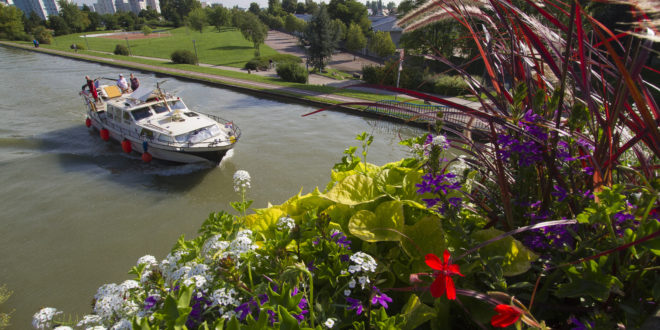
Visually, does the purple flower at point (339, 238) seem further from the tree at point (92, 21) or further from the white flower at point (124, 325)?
the tree at point (92, 21)

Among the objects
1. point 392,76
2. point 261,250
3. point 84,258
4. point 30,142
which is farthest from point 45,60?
point 261,250

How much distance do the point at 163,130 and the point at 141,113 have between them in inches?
66.9

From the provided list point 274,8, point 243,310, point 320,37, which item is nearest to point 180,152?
point 243,310

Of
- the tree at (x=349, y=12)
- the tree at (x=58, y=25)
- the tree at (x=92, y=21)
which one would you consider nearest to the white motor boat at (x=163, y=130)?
the tree at (x=349, y=12)

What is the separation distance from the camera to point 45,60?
37062mm

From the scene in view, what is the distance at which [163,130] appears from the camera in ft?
35.1

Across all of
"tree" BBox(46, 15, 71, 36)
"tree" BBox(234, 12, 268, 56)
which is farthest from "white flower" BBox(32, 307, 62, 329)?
"tree" BBox(46, 15, 71, 36)

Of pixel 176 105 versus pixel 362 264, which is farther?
pixel 176 105

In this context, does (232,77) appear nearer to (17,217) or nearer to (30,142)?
(30,142)

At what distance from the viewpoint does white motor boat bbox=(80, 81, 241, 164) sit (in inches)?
410

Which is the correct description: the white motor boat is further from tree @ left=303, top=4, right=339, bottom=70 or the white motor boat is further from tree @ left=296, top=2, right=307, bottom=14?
tree @ left=296, top=2, right=307, bottom=14

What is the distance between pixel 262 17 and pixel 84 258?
318 feet

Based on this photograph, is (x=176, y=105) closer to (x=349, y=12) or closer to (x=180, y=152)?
(x=180, y=152)

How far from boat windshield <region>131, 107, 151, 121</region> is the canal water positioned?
1565mm
